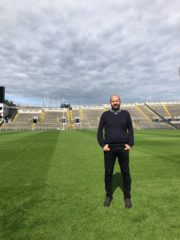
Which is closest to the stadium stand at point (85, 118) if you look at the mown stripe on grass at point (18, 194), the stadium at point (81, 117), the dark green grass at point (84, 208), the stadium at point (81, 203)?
the stadium at point (81, 117)

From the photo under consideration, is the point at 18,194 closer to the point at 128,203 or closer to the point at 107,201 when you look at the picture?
the point at 107,201

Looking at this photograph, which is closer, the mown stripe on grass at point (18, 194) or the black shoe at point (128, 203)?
the mown stripe on grass at point (18, 194)

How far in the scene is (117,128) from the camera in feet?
22.4

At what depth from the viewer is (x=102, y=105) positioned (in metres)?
132

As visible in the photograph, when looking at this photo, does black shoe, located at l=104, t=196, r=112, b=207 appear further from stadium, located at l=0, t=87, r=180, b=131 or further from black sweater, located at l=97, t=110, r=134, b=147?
stadium, located at l=0, t=87, r=180, b=131

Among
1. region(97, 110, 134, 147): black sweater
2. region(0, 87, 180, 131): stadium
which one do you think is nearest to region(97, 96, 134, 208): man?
region(97, 110, 134, 147): black sweater

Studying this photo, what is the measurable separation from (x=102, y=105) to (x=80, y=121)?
70.8ft

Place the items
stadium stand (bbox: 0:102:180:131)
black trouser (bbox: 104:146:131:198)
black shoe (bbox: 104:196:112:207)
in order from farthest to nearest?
stadium stand (bbox: 0:102:180:131) < black trouser (bbox: 104:146:131:198) < black shoe (bbox: 104:196:112:207)

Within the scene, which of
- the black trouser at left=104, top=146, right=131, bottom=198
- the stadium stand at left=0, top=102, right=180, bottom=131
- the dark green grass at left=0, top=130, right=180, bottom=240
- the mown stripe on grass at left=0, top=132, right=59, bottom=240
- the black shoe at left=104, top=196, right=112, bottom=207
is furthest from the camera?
the stadium stand at left=0, top=102, right=180, bottom=131

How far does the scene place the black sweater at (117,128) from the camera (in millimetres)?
6809

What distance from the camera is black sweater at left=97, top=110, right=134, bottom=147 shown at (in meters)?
6.81

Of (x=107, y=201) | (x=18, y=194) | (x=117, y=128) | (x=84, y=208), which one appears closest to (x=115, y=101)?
(x=117, y=128)

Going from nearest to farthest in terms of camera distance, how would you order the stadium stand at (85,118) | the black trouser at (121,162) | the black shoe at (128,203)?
1. the black shoe at (128,203)
2. the black trouser at (121,162)
3. the stadium stand at (85,118)

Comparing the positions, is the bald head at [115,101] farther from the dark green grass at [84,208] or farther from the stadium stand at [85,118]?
the stadium stand at [85,118]
